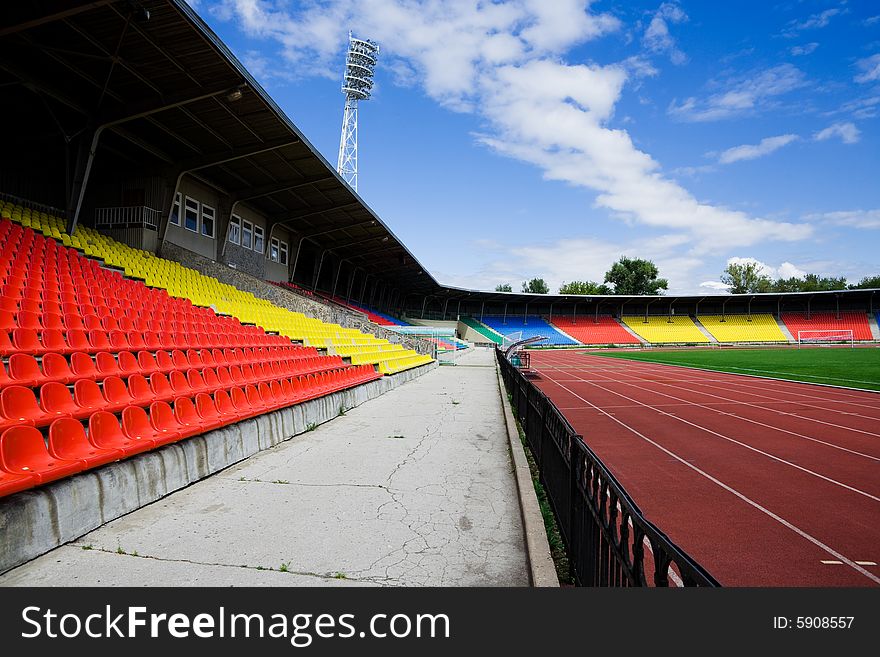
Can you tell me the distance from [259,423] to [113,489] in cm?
266

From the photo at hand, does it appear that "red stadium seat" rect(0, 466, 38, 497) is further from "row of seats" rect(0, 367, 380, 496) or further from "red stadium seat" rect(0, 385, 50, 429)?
"red stadium seat" rect(0, 385, 50, 429)

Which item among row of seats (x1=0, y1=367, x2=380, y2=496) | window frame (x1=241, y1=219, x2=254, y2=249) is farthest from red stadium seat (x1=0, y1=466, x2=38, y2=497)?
window frame (x1=241, y1=219, x2=254, y2=249)

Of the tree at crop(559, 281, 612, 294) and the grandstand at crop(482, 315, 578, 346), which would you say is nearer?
the grandstand at crop(482, 315, 578, 346)

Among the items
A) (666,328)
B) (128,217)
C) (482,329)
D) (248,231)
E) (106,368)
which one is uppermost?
(248,231)

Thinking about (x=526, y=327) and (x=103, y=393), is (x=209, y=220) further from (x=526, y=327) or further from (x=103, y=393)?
(x=526, y=327)

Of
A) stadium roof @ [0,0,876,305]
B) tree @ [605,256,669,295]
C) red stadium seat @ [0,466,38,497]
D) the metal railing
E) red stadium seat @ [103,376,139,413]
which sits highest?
tree @ [605,256,669,295]

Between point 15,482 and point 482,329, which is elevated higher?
point 482,329

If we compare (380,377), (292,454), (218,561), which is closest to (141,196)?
(380,377)

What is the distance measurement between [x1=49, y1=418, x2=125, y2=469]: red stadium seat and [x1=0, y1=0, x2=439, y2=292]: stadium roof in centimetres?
850

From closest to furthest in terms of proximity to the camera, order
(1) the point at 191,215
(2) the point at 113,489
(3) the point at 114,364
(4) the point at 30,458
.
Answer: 1. (4) the point at 30,458
2. (2) the point at 113,489
3. (3) the point at 114,364
4. (1) the point at 191,215

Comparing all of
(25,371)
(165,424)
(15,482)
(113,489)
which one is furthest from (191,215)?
(15,482)

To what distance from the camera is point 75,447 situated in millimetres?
4105

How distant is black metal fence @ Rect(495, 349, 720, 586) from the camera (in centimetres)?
174
